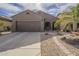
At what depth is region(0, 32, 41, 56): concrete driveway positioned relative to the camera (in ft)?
22.4

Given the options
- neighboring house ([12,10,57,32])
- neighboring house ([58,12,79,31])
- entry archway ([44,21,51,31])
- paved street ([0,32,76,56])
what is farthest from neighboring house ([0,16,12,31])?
neighboring house ([58,12,79,31])

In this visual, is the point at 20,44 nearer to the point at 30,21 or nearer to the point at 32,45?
the point at 32,45

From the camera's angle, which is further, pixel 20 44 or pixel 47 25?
pixel 47 25

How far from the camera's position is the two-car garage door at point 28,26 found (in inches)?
323

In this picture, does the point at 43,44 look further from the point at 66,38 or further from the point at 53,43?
the point at 66,38

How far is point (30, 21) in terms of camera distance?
8312mm

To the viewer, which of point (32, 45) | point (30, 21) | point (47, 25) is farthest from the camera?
point (30, 21)

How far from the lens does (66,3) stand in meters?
7.21

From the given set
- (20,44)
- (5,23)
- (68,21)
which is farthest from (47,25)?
(5,23)

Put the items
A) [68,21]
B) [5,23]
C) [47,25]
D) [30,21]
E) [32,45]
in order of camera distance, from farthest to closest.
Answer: [30,21]
[47,25]
[68,21]
[5,23]
[32,45]

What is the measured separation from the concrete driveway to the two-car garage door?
0.24m

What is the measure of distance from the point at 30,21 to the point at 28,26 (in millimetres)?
252

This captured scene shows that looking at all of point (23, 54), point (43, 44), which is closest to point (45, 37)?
point (43, 44)

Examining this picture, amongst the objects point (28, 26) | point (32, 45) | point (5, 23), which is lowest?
point (32, 45)
